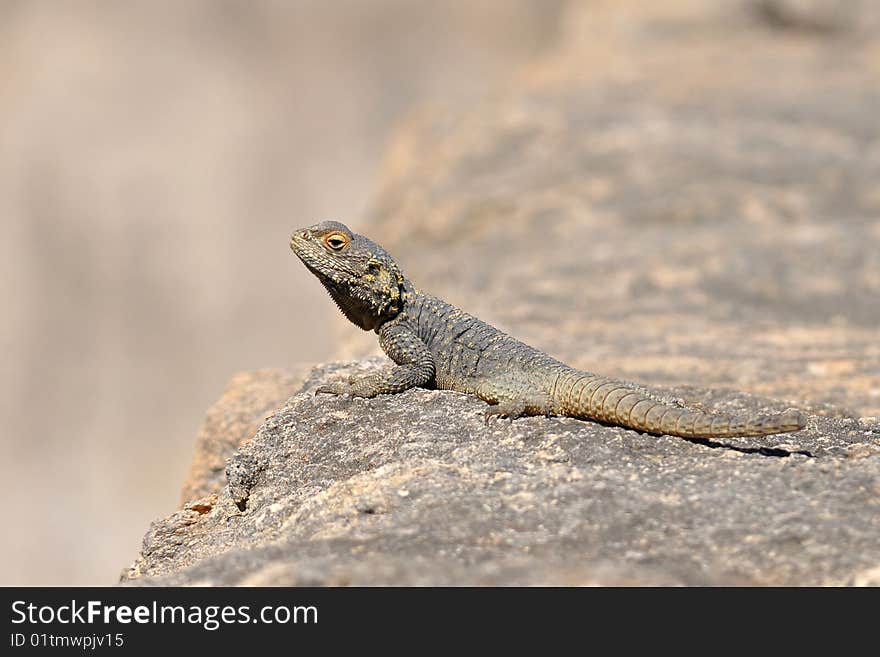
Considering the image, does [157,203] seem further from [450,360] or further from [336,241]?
[450,360]

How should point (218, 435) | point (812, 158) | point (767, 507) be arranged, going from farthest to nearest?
point (812, 158) < point (218, 435) < point (767, 507)

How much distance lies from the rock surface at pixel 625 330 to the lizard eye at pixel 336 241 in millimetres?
784

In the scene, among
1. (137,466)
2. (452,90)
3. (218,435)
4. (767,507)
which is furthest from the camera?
(452,90)

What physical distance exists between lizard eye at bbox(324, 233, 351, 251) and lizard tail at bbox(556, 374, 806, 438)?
1.62m

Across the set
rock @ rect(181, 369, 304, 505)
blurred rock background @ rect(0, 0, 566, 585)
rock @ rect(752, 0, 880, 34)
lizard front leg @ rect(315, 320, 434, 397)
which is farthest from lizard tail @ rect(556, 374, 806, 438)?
rock @ rect(752, 0, 880, 34)

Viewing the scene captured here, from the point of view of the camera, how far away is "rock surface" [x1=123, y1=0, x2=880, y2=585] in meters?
3.79

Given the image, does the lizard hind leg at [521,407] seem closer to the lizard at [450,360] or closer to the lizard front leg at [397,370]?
the lizard at [450,360]

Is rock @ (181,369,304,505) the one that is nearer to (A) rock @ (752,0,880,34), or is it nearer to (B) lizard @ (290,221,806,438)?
(B) lizard @ (290,221,806,438)

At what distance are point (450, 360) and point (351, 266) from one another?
807mm

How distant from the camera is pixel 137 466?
19.6m

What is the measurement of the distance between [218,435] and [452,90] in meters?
19.0
